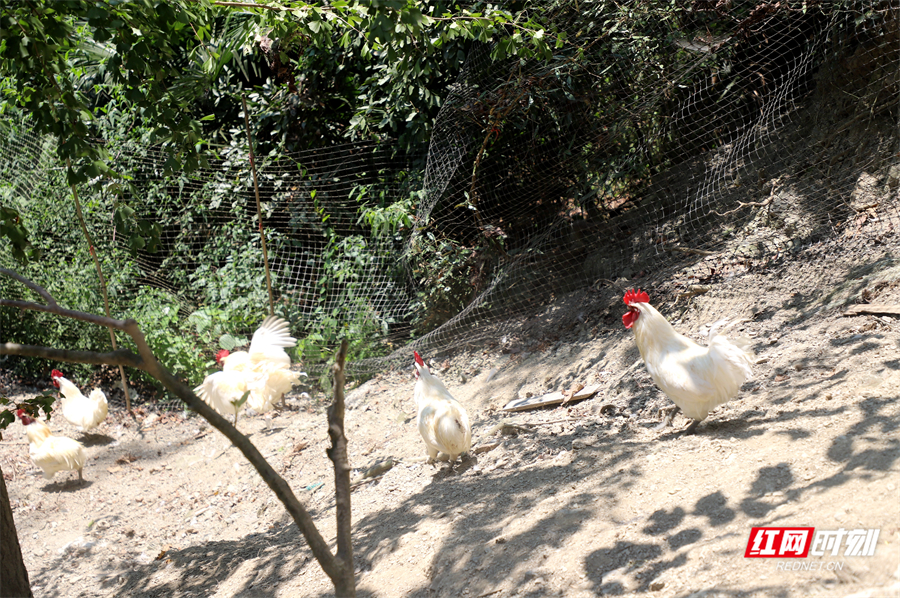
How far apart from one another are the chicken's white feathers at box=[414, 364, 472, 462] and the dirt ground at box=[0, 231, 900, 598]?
0.18 metres

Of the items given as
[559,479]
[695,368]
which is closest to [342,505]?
[559,479]

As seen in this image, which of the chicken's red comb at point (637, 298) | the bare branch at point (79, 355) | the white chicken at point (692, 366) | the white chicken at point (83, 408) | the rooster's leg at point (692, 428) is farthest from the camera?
the white chicken at point (83, 408)

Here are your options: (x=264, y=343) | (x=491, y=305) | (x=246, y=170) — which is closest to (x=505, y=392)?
(x=491, y=305)

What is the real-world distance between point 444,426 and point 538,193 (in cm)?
320

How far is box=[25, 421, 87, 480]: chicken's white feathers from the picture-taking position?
5.16 meters

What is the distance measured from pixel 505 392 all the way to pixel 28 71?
3.85 metres

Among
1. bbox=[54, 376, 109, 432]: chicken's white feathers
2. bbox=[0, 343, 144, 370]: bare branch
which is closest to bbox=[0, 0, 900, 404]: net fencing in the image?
bbox=[54, 376, 109, 432]: chicken's white feathers

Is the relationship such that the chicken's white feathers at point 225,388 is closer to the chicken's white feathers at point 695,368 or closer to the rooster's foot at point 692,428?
the chicken's white feathers at point 695,368

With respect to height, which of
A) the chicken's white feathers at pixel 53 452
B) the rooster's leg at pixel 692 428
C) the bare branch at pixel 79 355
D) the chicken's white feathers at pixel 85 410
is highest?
the bare branch at pixel 79 355

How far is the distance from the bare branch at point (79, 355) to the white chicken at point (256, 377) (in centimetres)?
348

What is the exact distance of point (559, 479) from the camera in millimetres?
3328

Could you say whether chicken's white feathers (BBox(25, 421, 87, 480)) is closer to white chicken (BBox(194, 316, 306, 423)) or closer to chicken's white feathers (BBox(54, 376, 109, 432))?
chicken's white feathers (BBox(54, 376, 109, 432))

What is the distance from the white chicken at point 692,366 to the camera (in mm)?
3273

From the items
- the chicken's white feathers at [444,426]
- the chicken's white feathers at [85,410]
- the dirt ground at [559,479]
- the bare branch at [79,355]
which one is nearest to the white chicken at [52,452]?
the dirt ground at [559,479]
